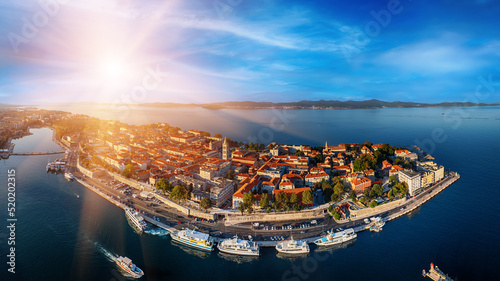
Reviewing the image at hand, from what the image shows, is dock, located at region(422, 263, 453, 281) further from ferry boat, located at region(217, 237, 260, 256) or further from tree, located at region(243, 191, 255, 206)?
tree, located at region(243, 191, 255, 206)

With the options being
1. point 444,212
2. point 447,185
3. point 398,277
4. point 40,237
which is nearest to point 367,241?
point 398,277

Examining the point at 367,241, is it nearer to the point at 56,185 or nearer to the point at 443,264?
the point at 443,264

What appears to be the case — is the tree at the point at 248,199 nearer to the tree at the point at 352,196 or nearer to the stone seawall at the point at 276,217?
the stone seawall at the point at 276,217

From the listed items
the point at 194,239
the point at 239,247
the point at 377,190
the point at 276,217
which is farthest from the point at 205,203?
the point at 377,190

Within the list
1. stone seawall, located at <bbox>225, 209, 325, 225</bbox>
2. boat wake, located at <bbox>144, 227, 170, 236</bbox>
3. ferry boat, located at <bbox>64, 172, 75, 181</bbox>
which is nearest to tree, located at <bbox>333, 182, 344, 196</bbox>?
stone seawall, located at <bbox>225, 209, 325, 225</bbox>

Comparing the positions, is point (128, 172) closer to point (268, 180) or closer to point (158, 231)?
point (158, 231)

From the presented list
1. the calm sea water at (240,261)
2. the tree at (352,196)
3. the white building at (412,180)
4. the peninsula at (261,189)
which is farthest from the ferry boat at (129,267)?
the white building at (412,180)
